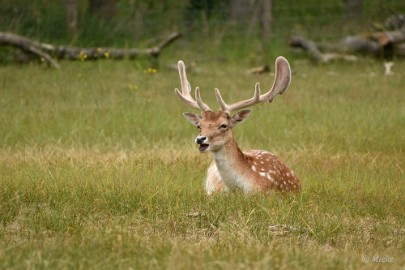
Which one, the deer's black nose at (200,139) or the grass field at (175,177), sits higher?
the deer's black nose at (200,139)

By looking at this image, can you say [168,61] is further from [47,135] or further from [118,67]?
[47,135]

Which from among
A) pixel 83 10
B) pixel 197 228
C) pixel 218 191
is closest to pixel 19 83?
pixel 83 10

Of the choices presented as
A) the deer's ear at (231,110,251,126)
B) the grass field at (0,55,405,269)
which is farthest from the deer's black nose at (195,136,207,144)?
the deer's ear at (231,110,251,126)

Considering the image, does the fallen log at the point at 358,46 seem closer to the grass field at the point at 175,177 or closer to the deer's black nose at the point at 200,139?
the grass field at the point at 175,177

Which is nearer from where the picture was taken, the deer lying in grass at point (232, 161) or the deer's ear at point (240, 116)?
the deer lying in grass at point (232, 161)

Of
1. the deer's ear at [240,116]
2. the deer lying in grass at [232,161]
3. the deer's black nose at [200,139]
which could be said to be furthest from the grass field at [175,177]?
the deer's ear at [240,116]

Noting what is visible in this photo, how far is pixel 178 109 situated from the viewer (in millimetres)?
13367

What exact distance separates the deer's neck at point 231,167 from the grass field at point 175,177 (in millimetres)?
242

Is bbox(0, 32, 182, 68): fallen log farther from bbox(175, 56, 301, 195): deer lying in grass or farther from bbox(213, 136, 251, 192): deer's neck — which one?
bbox(213, 136, 251, 192): deer's neck

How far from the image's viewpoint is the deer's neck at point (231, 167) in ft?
27.7

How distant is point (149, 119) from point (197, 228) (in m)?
5.49

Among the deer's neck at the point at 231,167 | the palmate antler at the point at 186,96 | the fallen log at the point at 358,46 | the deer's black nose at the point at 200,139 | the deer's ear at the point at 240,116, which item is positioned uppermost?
the palmate antler at the point at 186,96

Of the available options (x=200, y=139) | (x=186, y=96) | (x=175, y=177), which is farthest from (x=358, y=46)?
(x=200, y=139)

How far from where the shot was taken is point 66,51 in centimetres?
1669
